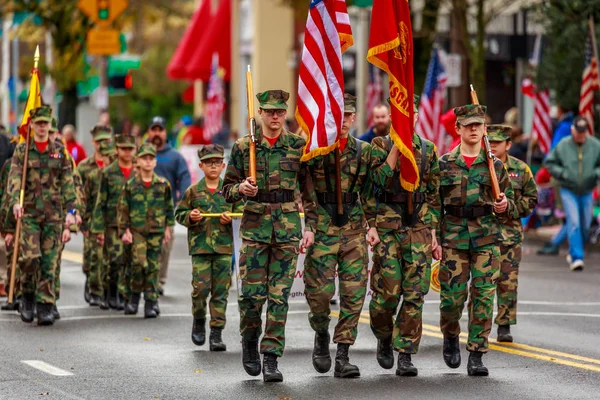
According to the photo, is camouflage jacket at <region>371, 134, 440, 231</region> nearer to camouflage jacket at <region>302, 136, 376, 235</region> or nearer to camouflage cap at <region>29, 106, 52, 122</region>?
camouflage jacket at <region>302, 136, 376, 235</region>

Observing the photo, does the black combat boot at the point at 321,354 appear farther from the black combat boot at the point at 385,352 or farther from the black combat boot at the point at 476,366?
the black combat boot at the point at 476,366

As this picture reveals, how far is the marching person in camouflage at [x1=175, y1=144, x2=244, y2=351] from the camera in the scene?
41.9 ft

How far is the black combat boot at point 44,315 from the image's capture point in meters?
14.3

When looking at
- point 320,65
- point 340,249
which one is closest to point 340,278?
point 340,249

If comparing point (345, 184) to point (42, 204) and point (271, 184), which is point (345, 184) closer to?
point (271, 184)

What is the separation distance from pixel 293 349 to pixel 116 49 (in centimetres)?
1809

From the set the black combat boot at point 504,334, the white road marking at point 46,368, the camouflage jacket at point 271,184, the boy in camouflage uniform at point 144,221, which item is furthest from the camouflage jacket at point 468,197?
the boy in camouflage uniform at point 144,221

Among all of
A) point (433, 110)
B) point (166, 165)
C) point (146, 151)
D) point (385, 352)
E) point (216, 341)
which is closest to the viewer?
point (385, 352)

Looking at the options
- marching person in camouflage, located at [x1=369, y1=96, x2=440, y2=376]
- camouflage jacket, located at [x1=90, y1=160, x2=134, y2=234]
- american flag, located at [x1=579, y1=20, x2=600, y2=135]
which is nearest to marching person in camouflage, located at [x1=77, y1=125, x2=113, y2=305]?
camouflage jacket, located at [x1=90, y1=160, x2=134, y2=234]

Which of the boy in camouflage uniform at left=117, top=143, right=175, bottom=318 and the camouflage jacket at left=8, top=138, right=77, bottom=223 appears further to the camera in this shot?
→ the boy in camouflage uniform at left=117, top=143, right=175, bottom=318

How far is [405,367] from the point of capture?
36.2 ft

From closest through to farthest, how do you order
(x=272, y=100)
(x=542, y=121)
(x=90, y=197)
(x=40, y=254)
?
(x=272, y=100), (x=40, y=254), (x=90, y=197), (x=542, y=121)

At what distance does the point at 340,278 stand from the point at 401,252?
1.59 feet

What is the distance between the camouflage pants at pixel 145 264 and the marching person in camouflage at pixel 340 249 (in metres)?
4.32
